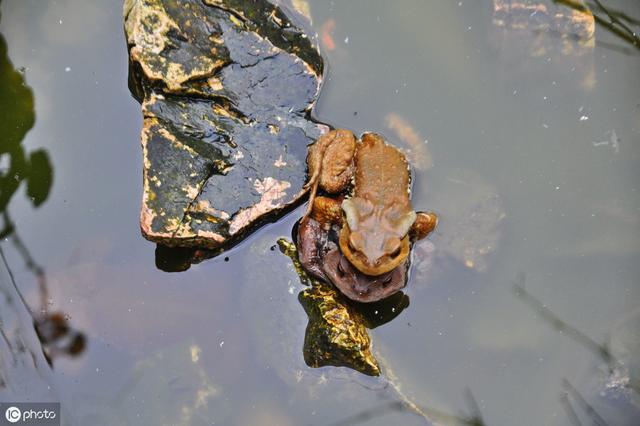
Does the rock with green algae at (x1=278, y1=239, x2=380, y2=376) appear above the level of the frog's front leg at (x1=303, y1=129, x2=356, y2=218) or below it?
below

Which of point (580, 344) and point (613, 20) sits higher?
point (613, 20)

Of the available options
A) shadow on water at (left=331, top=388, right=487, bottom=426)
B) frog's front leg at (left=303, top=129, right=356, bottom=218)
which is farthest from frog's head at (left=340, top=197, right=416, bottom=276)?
shadow on water at (left=331, top=388, right=487, bottom=426)

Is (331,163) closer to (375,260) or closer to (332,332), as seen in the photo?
(375,260)

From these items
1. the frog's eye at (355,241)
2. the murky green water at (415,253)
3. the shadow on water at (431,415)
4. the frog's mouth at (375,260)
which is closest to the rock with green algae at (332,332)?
the murky green water at (415,253)

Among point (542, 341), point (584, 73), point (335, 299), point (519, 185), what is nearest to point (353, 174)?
point (335, 299)

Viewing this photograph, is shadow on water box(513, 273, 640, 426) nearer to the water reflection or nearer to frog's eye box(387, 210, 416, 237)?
frog's eye box(387, 210, 416, 237)

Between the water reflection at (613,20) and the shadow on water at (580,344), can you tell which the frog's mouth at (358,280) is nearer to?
the shadow on water at (580,344)

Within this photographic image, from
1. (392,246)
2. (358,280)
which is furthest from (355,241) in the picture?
(358,280)
